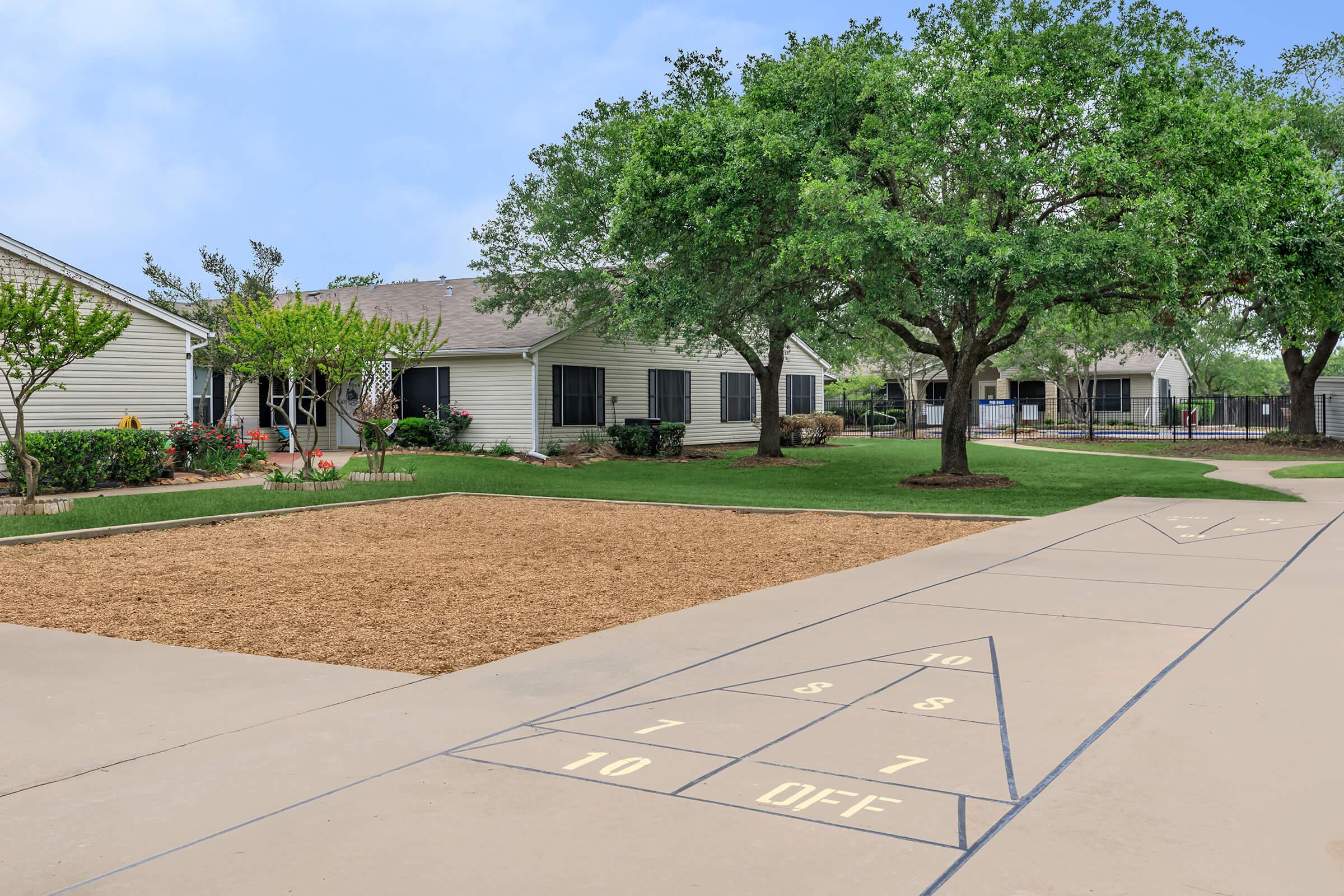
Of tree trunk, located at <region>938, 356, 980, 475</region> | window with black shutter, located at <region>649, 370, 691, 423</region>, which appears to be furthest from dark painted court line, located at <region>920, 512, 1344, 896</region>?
window with black shutter, located at <region>649, 370, 691, 423</region>

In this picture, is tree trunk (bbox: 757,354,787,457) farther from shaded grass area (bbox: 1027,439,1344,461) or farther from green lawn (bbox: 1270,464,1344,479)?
green lawn (bbox: 1270,464,1344,479)

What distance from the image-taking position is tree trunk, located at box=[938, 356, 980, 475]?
19547 millimetres

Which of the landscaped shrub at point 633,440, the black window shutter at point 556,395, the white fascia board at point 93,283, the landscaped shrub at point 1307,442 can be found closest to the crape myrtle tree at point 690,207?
the black window shutter at point 556,395

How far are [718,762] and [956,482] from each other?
15.6 meters

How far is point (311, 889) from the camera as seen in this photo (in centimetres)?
317

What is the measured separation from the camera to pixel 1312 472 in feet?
69.7

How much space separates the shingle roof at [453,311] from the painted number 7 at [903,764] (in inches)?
811

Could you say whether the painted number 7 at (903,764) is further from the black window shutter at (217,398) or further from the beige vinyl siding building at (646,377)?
the black window shutter at (217,398)

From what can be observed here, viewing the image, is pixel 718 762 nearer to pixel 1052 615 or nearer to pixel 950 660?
pixel 950 660

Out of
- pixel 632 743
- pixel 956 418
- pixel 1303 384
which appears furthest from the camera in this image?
pixel 1303 384

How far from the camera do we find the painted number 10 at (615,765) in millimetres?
4203

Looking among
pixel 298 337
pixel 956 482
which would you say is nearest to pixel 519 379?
pixel 298 337

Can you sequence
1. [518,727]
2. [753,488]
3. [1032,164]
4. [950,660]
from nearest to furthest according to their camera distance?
[518,727] < [950,660] < [1032,164] < [753,488]

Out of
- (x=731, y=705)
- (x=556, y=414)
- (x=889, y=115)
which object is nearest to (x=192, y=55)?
(x=556, y=414)
